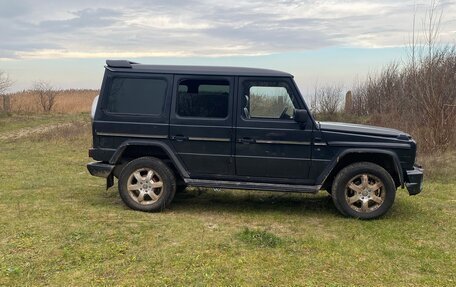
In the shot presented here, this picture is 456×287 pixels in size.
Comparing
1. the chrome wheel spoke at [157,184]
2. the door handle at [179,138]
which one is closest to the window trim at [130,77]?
the door handle at [179,138]

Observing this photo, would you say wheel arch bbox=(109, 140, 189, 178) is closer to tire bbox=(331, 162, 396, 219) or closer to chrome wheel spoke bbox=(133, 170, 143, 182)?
chrome wheel spoke bbox=(133, 170, 143, 182)

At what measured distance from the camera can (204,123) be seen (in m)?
6.47

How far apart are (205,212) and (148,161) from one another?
1.12m

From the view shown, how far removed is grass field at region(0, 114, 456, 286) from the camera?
432 centimetres

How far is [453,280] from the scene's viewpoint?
4355mm

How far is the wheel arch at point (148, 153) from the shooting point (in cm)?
655

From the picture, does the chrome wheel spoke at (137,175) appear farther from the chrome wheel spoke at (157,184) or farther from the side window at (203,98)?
the side window at (203,98)

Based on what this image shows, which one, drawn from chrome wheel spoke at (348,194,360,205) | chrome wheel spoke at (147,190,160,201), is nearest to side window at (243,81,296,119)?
chrome wheel spoke at (348,194,360,205)

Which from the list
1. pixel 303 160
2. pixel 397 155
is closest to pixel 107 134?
pixel 303 160

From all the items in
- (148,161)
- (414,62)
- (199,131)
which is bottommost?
(148,161)

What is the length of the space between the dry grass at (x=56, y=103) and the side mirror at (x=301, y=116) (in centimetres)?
2485

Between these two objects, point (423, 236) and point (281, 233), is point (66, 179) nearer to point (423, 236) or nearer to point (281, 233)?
point (281, 233)

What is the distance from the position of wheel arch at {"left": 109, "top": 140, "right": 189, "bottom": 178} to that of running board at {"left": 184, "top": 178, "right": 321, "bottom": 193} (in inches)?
8.5

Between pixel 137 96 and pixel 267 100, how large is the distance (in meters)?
1.85
